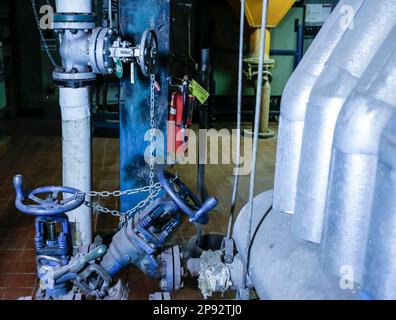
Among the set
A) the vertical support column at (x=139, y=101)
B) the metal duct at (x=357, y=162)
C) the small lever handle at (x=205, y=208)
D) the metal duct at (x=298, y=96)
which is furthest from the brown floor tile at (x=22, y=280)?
the metal duct at (x=357, y=162)

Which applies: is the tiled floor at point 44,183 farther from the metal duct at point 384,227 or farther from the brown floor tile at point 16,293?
the metal duct at point 384,227

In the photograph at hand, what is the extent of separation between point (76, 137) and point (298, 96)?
1817 millimetres

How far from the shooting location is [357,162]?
115 centimetres

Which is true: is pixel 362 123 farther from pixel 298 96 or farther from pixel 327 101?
pixel 298 96

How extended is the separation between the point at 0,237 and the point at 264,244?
286cm

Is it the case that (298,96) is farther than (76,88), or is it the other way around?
(76,88)

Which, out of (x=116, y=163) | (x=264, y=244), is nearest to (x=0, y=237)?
(x=116, y=163)

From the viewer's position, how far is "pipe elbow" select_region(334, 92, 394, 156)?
1097 millimetres

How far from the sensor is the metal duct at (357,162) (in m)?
1.10

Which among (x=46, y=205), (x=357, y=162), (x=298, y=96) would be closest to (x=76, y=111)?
(x=46, y=205)

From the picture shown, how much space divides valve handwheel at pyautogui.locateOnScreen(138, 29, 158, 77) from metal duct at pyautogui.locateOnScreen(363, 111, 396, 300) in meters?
1.95

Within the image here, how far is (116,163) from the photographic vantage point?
575 centimetres

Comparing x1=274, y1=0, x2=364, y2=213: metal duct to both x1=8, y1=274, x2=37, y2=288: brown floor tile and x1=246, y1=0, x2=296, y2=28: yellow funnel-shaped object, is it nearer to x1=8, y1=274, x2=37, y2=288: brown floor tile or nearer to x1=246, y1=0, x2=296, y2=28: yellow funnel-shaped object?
x1=8, y1=274, x2=37, y2=288: brown floor tile

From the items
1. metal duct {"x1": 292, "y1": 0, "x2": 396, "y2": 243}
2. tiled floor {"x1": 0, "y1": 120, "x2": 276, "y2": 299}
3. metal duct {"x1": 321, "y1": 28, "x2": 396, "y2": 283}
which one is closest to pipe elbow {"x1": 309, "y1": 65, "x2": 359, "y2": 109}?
metal duct {"x1": 292, "y1": 0, "x2": 396, "y2": 243}
